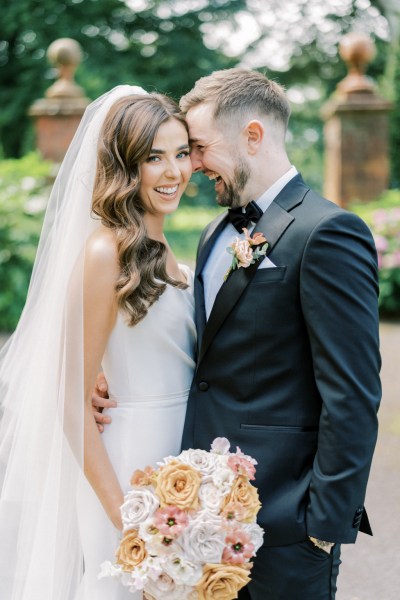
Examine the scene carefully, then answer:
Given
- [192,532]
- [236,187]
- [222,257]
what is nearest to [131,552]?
[192,532]

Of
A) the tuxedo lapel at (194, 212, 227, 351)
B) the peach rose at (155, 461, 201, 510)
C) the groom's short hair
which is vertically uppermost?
the groom's short hair

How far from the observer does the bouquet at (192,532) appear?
1.98 meters

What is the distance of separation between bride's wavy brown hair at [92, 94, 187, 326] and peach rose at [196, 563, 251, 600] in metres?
0.87

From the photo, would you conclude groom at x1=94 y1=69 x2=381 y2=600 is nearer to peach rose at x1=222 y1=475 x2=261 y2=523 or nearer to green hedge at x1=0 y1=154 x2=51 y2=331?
peach rose at x1=222 y1=475 x2=261 y2=523

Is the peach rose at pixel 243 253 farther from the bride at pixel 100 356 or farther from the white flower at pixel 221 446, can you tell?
the white flower at pixel 221 446

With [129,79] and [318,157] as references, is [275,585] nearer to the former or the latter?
[129,79]

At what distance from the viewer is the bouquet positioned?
1982mm

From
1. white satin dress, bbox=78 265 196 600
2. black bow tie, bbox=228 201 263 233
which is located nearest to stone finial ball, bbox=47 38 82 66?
black bow tie, bbox=228 201 263 233

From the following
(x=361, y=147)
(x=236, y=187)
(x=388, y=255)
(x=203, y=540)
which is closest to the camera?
(x=203, y=540)

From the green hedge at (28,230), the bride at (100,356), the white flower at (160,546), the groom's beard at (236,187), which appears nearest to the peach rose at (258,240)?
the groom's beard at (236,187)

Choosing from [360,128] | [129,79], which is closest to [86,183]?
[360,128]

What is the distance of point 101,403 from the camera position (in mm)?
2668

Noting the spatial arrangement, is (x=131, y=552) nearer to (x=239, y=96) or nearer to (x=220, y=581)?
(x=220, y=581)

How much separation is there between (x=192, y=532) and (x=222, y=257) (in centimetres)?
111
